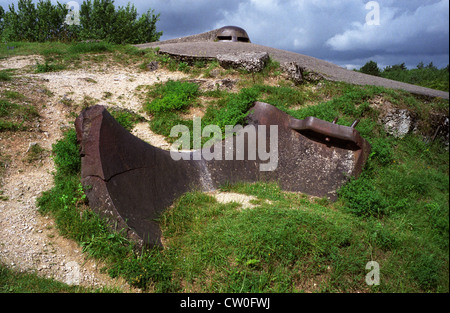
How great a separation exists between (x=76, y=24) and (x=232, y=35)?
11.5 metres

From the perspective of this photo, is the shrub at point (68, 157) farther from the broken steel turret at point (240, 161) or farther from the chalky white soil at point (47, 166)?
the broken steel turret at point (240, 161)

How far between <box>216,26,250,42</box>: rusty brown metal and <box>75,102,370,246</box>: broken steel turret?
906 cm

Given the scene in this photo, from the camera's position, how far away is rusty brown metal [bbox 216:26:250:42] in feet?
40.2

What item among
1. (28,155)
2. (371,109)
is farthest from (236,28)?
(28,155)

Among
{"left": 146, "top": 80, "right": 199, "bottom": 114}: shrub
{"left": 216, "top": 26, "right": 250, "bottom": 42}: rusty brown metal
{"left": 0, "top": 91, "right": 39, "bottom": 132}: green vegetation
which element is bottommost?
{"left": 0, "top": 91, "right": 39, "bottom": 132}: green vegetation

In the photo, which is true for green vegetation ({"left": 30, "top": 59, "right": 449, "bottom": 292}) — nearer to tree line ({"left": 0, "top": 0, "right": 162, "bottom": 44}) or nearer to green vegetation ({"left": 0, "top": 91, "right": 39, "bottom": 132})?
green vegetation ({"left": 0, "top": 91, "right": 39, "bottom": 132})

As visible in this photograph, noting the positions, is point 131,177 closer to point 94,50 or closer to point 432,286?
point 432,286

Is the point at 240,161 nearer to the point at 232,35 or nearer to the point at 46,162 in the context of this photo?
the point at 46,162

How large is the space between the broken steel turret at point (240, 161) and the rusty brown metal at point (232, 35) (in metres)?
9.06

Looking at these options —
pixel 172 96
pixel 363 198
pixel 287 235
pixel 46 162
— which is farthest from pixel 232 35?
pixel 287 235

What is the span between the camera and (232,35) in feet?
40.2

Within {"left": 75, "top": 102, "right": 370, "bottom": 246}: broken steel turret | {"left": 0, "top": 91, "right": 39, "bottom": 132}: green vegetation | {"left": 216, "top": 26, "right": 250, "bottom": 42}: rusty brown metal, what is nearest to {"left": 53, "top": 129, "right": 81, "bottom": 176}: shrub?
{"left": 0, "top": 91, "right": 39, "bottom": 132}: green vegetation

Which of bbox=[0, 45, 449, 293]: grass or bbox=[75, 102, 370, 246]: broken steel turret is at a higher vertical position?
bbox=[75, 102, 370, 246]: broken steel turret
